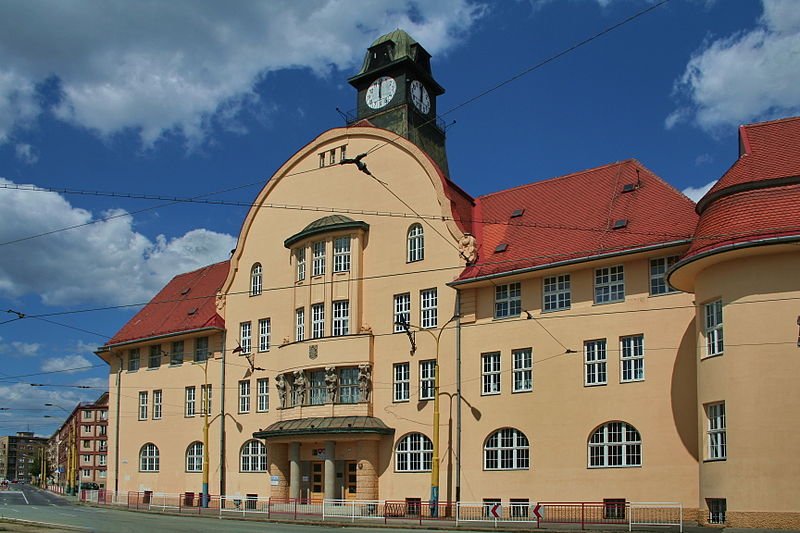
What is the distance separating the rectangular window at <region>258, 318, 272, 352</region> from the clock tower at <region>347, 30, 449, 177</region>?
11908 millimetres

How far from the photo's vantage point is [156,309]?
54906 mm

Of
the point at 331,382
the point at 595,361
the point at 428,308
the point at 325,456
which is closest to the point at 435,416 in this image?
the point at 428,308

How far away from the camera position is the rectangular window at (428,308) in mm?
38625

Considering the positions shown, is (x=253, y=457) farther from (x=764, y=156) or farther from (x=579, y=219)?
(x=764, y=156)

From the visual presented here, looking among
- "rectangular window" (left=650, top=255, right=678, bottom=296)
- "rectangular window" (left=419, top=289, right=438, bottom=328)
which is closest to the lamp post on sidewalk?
"rectangular window" (left=419, top=289, right=438, bottom=328)

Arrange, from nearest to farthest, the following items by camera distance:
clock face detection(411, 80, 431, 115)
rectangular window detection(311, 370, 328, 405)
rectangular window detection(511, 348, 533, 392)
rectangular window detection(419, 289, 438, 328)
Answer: rectangular window detection(511, 348, 533, 392), rectangular window detection(419, 289, 438, 328), rectangular window detection(311, 370, 328, 405), clock face detection(411, 80, 431, 115)

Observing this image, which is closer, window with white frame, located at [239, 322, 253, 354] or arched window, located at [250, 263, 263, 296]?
window with white frame, located at [239, 322, 253, 354]

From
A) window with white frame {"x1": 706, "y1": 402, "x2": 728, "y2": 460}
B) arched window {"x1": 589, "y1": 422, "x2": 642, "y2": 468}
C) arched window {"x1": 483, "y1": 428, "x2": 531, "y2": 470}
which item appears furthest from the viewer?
arched window {"x1": 483, "y1": 428, "x2": 531, "y2": 470}

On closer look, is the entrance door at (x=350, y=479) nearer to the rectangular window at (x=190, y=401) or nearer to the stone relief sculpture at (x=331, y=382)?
the stone relief sculpture at (x=331, y=382)

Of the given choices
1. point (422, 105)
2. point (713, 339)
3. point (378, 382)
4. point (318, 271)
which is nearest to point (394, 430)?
point (378, 382)

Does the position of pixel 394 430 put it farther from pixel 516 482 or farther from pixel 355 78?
pixel 355 78

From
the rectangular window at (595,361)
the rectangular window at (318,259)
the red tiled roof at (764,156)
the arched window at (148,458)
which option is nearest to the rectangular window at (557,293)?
the rectangular window at (595,361)

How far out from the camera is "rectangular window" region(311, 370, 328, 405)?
4075 cm

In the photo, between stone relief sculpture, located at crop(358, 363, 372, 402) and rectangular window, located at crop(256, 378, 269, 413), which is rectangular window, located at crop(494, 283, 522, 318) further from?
rectangular window, located at crop(256, 378, 269, 413)
